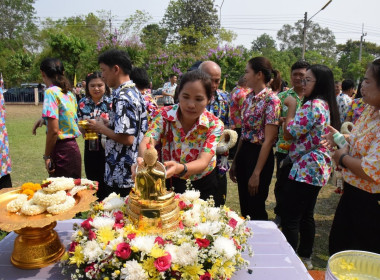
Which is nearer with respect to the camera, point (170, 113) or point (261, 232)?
point (261, 232)

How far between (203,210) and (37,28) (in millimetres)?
45261

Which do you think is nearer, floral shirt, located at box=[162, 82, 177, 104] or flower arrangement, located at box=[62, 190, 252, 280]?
flower arrangement, located at box=[62, 190, 252, 280]

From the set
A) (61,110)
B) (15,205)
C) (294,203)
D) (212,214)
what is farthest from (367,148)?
(61,110)

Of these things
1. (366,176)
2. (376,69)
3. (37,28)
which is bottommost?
(366,176)

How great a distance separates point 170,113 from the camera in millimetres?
2068

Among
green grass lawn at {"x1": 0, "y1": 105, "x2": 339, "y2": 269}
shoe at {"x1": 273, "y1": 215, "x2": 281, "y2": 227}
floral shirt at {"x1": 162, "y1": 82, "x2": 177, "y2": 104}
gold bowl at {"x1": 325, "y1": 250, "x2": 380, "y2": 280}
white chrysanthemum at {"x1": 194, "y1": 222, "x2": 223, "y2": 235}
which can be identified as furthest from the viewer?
A: floral shirt at {"x1": 162, "y1": 82, "x2": 177, "y2": 104}

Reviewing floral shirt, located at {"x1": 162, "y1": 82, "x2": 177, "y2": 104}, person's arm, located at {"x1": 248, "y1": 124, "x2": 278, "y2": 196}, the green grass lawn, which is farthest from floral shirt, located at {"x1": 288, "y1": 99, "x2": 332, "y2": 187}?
floral shirt, located at {"x1": 162, "y1": 82, "x2": 177, "y2": 104}

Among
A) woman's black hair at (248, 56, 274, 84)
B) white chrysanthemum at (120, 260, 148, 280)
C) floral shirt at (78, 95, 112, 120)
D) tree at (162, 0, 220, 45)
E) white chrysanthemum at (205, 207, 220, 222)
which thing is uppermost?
tree at (162, 0, 220, 45)

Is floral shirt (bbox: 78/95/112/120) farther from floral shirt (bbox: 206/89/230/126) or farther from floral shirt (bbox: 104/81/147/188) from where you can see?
floral shirt (bbox: 206/89/230/126)

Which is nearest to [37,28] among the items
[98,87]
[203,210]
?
[98,87]

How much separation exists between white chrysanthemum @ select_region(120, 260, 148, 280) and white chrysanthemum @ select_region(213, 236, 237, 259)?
12.8 inches

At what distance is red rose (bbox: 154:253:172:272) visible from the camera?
3.71ft

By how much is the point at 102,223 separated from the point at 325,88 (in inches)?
83.6

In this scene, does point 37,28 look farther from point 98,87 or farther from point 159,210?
point 159,210
